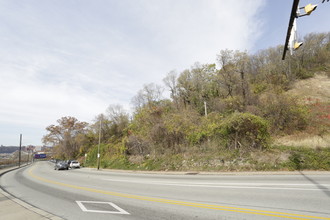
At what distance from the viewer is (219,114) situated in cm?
2483

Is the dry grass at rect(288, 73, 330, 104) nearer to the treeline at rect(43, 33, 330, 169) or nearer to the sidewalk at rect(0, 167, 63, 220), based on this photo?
the treeline at rect(43, 33, 330, 169)

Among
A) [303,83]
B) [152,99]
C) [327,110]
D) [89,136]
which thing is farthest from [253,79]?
[89,136]

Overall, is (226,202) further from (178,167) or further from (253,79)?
(253,79)

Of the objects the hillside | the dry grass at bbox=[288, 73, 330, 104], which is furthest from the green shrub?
the dry grass at bbox=[288, 73, 330, 104]

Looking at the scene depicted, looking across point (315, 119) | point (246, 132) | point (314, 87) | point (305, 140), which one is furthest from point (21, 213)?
point (314, 87)

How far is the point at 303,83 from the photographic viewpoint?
37.3m

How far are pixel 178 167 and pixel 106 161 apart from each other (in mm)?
17744

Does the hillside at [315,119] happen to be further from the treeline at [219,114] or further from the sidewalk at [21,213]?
the sidewalk at [21,213]

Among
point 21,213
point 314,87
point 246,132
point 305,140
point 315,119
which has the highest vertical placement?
point 314,87

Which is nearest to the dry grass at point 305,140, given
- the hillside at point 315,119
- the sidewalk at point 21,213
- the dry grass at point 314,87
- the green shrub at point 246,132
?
the hillside at point 315,119

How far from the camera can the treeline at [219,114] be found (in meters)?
18.0

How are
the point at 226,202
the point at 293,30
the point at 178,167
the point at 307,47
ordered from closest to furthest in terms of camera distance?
the point at 293,30, the point at 226,202, the point at 178,167, the point at 307,47

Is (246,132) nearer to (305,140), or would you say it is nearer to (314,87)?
(305,140)

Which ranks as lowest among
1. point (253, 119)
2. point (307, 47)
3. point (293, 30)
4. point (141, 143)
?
point (141, 143)
